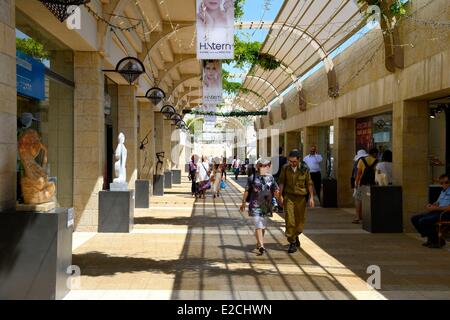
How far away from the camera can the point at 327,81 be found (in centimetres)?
1745

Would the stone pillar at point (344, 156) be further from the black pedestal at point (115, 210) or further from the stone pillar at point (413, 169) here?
the black pedestal at point (115, 210)

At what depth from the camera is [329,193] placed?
1586cm

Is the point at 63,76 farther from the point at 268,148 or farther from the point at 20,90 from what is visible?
the point at 268,148

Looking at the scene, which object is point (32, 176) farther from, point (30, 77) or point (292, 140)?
point (292, 140)

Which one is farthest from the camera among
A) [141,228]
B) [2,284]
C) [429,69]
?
[141,228]

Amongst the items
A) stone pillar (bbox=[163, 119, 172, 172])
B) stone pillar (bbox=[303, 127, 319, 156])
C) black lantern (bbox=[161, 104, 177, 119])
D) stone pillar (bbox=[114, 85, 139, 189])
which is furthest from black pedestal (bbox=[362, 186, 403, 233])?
stone pillar (bbox=[163, 119, 172, 172])

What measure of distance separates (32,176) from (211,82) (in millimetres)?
12069

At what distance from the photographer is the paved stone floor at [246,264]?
5988 millimetres

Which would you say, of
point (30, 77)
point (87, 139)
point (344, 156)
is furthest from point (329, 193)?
point (30, 77)

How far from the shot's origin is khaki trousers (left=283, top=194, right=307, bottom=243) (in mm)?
8609

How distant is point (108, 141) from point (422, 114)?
26.4ft

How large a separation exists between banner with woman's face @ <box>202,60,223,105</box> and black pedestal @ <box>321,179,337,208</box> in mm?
4345

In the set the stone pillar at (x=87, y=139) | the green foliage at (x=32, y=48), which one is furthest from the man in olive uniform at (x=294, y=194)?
the green foliage at (x=32, y=48)
